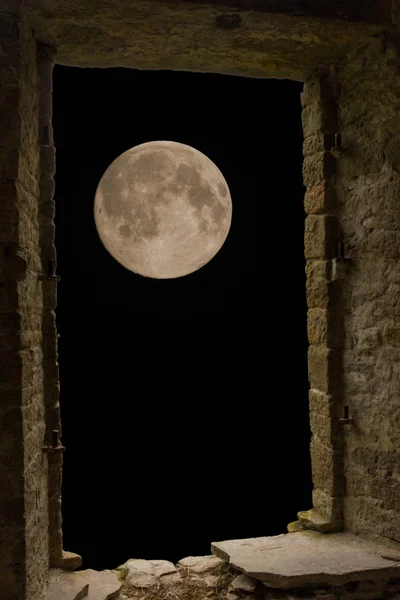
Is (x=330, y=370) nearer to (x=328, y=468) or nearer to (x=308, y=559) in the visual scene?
(x=328, y=468)

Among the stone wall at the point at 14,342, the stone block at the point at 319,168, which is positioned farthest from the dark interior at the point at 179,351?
the stone wall at the point at 14,342

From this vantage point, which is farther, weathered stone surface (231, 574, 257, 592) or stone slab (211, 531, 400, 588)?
weathered stone surface (231, 574, 257, 592)

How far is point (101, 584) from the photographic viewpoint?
3955 mm

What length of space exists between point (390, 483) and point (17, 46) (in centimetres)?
298

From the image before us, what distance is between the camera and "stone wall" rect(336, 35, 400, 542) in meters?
4.02

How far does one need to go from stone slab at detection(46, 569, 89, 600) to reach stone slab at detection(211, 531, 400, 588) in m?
0.83

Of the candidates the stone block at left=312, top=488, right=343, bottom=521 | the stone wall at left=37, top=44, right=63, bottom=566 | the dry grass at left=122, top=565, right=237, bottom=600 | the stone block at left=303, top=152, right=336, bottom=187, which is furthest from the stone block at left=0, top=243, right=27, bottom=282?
the stone block at left=312, top=488, right=343, bottom=521

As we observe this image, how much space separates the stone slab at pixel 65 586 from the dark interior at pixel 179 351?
1.76 m

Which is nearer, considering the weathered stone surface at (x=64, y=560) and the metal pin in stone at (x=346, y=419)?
the weathered stone surface at (x=64, y=560)

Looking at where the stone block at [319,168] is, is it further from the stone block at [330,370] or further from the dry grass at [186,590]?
the dry grass at [186,590]

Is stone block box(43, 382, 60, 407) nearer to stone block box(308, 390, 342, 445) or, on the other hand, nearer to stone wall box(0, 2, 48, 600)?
stone wall box(0, 2, 48, 600)

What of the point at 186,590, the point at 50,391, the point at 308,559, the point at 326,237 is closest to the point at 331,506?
the point at 308,559

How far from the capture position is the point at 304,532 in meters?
4.47

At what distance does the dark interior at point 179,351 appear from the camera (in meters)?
5.57
